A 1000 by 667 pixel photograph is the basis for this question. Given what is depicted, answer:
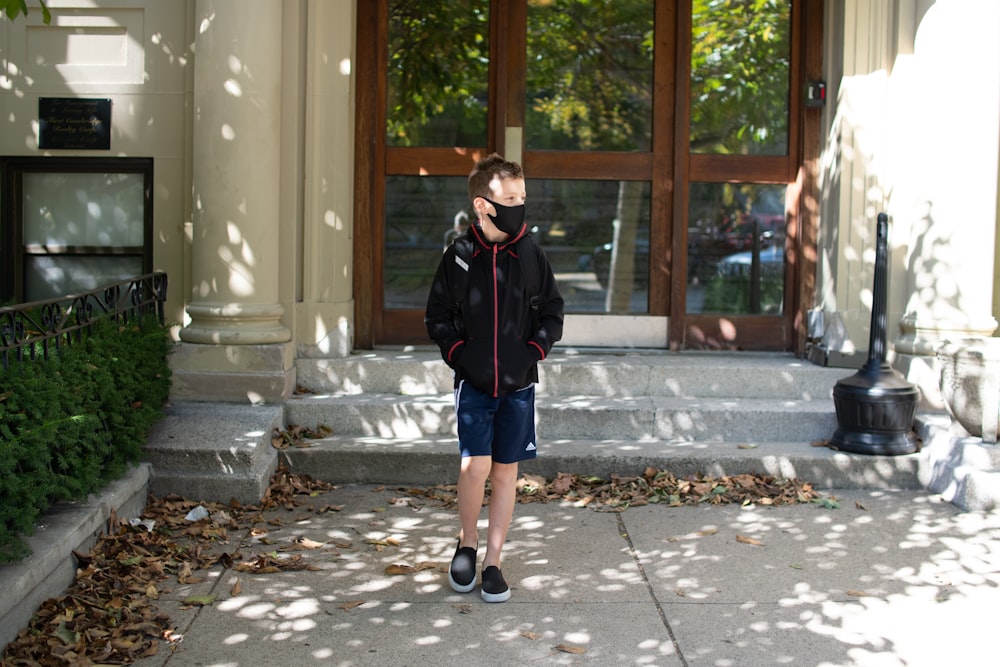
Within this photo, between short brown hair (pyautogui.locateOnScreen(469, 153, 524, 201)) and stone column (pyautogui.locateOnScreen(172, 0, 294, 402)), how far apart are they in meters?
2.74

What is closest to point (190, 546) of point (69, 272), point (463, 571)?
point (463, 571)

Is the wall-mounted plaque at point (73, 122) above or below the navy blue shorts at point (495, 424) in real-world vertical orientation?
above

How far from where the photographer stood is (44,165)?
296 inches

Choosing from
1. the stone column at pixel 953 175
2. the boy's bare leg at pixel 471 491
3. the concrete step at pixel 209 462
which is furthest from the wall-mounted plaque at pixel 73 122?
the stone column at pixel 953 175

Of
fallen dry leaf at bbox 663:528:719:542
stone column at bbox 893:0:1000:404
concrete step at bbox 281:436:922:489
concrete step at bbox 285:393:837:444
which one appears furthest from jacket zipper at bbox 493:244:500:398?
stone column at bbox 893:0:1000:404

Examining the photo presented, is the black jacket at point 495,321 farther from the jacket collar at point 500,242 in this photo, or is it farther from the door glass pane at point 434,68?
the door glass pane at point 434,68

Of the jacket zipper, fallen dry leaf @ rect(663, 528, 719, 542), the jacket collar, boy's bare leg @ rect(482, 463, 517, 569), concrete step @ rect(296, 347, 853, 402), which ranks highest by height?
the jacket collar

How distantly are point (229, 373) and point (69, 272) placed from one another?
4.97 feet

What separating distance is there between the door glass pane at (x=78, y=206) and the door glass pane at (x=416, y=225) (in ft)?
5.88

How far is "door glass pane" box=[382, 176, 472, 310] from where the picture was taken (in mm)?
8195

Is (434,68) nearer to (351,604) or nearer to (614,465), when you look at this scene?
(614,465)

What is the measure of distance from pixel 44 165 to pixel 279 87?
1.77 metres

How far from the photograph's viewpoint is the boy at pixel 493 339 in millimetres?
4680

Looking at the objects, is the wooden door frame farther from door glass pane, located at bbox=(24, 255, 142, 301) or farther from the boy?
the boy
